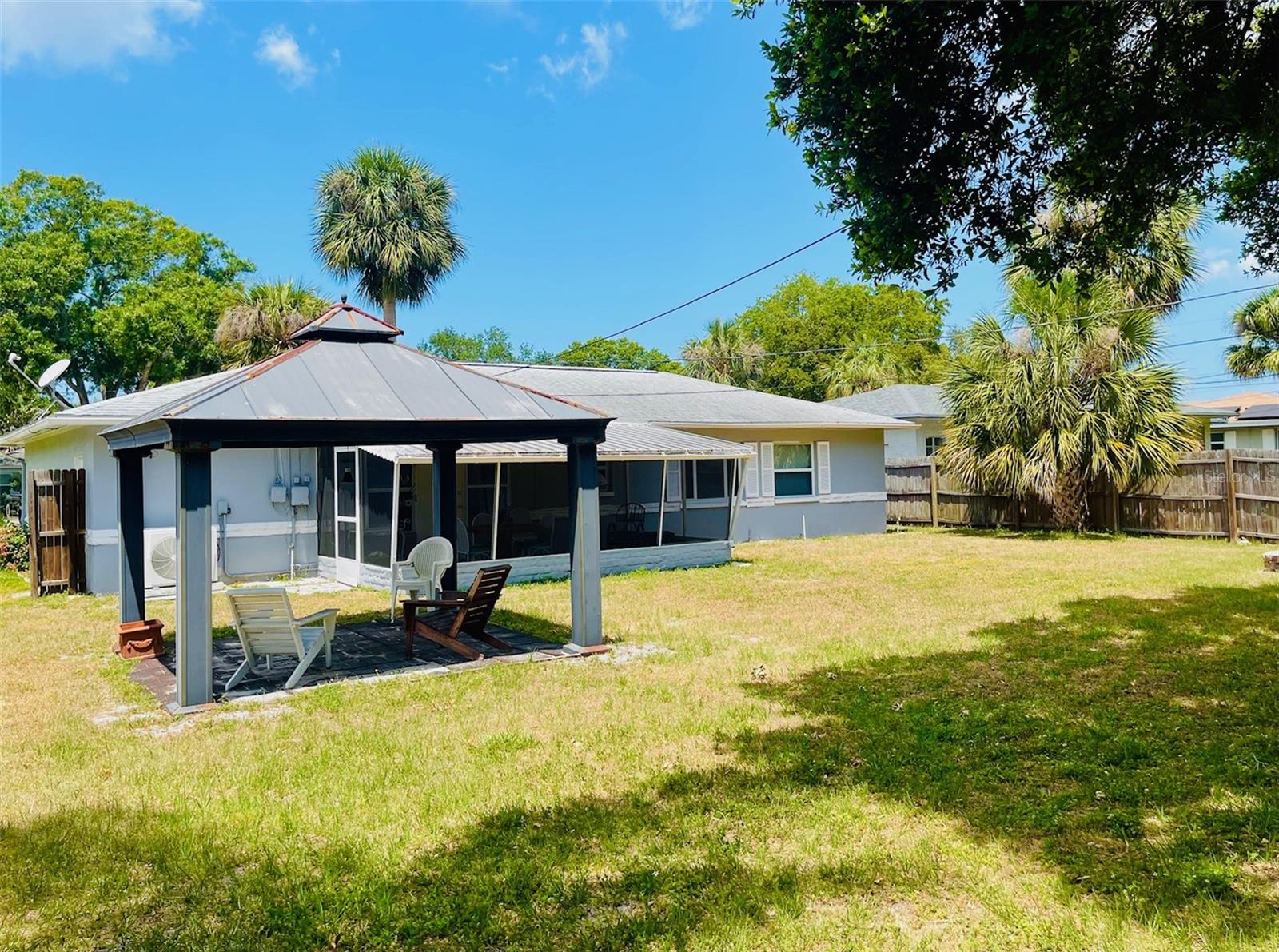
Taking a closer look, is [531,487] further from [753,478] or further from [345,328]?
[345,328]

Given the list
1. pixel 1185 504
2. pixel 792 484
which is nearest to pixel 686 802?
pixel 792 484

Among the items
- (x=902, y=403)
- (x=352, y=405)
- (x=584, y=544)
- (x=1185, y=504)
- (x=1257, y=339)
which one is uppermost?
(x=1257, y=339)

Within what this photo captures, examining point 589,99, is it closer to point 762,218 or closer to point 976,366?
point 762,218

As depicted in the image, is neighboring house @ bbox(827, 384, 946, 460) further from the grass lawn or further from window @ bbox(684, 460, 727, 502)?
the grass lawn

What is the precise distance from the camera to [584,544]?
848cm

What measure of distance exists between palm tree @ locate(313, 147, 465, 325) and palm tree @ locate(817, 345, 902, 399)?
21.4 m

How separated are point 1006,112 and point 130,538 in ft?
30.0

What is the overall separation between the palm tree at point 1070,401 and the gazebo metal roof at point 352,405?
44.1 ft

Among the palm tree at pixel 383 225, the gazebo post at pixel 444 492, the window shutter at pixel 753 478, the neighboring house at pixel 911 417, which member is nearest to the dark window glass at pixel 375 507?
the gazebo post at pixel 444 492

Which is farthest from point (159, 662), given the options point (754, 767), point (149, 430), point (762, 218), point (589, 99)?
point (762, 218)

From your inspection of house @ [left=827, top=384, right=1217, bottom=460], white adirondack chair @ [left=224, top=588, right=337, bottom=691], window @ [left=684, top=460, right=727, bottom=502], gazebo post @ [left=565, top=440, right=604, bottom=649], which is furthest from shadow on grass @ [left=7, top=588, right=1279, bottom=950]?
house @ [left=827, top=384, right=1217, bottom=460]

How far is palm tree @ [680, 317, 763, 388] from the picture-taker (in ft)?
136

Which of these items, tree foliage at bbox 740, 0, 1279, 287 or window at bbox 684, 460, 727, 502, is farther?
window at bbox 684, 460, 727, 502

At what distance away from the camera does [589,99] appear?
2864 cm
